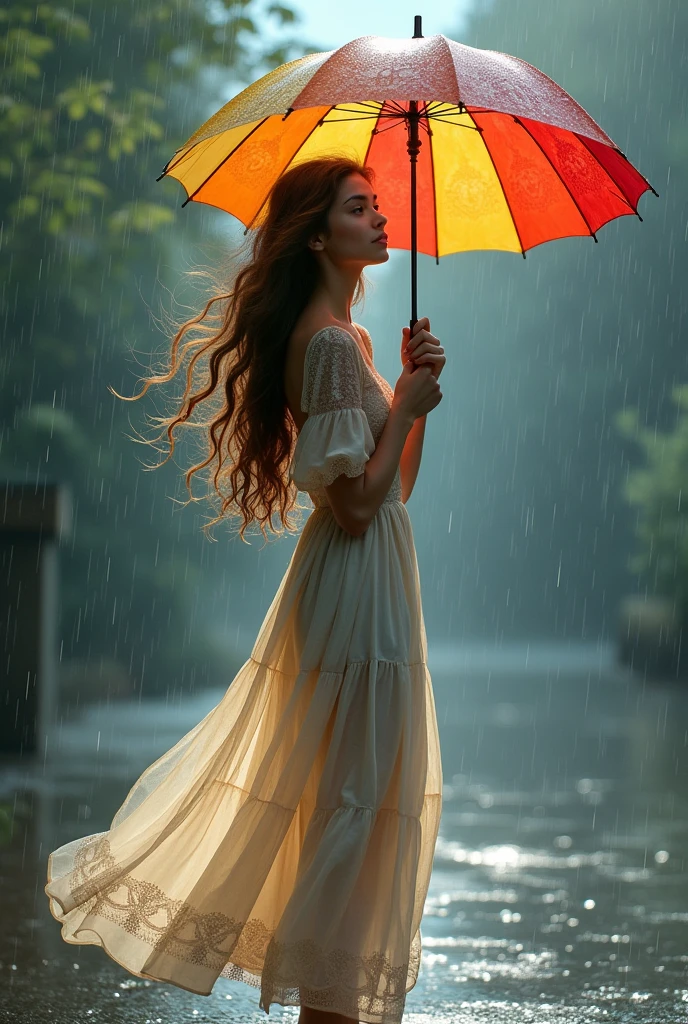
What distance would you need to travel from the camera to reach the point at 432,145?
3.60 m

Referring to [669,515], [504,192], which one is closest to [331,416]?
[504,192]

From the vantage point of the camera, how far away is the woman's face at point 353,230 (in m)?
2.93

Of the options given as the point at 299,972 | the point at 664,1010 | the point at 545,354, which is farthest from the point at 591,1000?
the point at 545,354

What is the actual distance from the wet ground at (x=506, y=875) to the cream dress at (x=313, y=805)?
1.94 ft

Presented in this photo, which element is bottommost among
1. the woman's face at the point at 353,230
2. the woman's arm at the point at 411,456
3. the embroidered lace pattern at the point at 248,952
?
the embroidered lace pattern at the point at 248,952

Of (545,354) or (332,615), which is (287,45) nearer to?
(332,615)

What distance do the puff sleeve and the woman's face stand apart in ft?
0.76

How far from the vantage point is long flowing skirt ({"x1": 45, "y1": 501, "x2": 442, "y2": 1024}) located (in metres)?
2.67

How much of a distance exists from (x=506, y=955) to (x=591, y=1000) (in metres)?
0.46

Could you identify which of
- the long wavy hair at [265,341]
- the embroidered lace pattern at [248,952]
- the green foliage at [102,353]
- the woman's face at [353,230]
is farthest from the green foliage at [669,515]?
the embroidered lace pattern at [248,952]

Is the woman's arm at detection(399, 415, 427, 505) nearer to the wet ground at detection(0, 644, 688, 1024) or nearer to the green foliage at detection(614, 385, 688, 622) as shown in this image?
the wet ground at detection(0, 644, 688, 1024)

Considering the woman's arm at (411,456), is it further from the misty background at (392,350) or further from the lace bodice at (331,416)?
the misty background at (392,350)

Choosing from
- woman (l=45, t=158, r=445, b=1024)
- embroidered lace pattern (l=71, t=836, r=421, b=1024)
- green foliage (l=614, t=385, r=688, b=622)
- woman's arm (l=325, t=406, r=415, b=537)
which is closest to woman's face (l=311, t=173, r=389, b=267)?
woman (l=45, t=158, r=445, b=1024)

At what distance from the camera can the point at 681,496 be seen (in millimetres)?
13844
